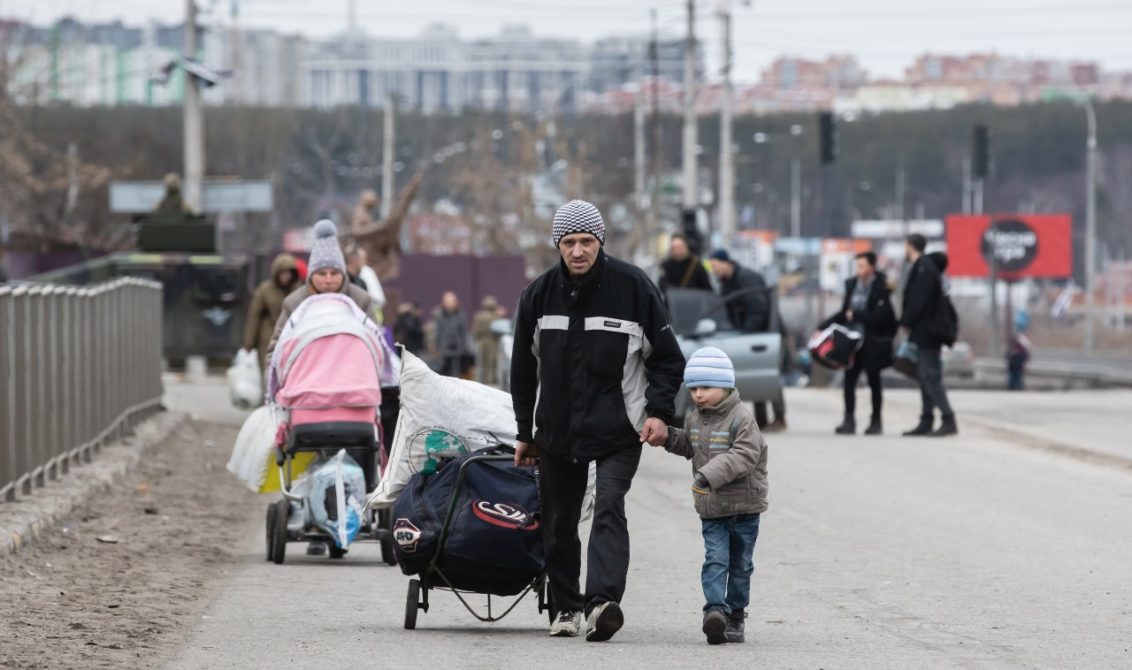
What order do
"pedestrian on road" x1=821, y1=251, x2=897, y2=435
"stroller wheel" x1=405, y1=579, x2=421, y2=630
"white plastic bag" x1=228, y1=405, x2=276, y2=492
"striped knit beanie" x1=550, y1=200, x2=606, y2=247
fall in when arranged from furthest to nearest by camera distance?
"pedestrian on road" x1=821, y1=251, x2=897, y2=435
"white plastic bag" x1=228, y1=405, x2=276, y2=492
"stroller wheel" x1=405, y1=579, x2=421, y2=630
"striped knit beanie" x1=550, y1=200, x2=606, y2=247

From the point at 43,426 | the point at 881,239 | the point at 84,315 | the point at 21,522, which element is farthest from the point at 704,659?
the point at 881,239

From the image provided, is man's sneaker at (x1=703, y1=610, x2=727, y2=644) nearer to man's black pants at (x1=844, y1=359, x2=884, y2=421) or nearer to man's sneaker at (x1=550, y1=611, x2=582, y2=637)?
man's sneaker at (x1=550, y1=611, x2=582, y2=637)

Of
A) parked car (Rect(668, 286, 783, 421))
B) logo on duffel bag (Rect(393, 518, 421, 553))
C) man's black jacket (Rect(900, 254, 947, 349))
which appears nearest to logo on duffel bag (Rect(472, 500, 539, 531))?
logo on duffel bag (Rect(393, 518, 421, 553))

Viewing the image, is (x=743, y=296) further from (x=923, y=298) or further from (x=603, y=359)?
(x=603, y=359)

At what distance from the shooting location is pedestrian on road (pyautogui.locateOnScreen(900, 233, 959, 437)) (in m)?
22.1

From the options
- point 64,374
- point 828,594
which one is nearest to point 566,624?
point 828,594

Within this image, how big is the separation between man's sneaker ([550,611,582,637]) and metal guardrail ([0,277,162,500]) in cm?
485

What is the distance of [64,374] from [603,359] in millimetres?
7698

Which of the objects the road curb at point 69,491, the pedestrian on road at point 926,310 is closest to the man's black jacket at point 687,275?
the pedestrian on road at point 926,310

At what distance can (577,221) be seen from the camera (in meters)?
9.41

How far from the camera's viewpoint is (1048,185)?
13462 cm

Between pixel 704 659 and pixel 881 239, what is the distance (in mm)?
123992

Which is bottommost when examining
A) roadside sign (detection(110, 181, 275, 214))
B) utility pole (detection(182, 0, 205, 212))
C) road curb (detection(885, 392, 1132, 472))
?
road curb (detection(885, 392, 1132, 472))

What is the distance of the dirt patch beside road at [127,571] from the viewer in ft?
31.4
